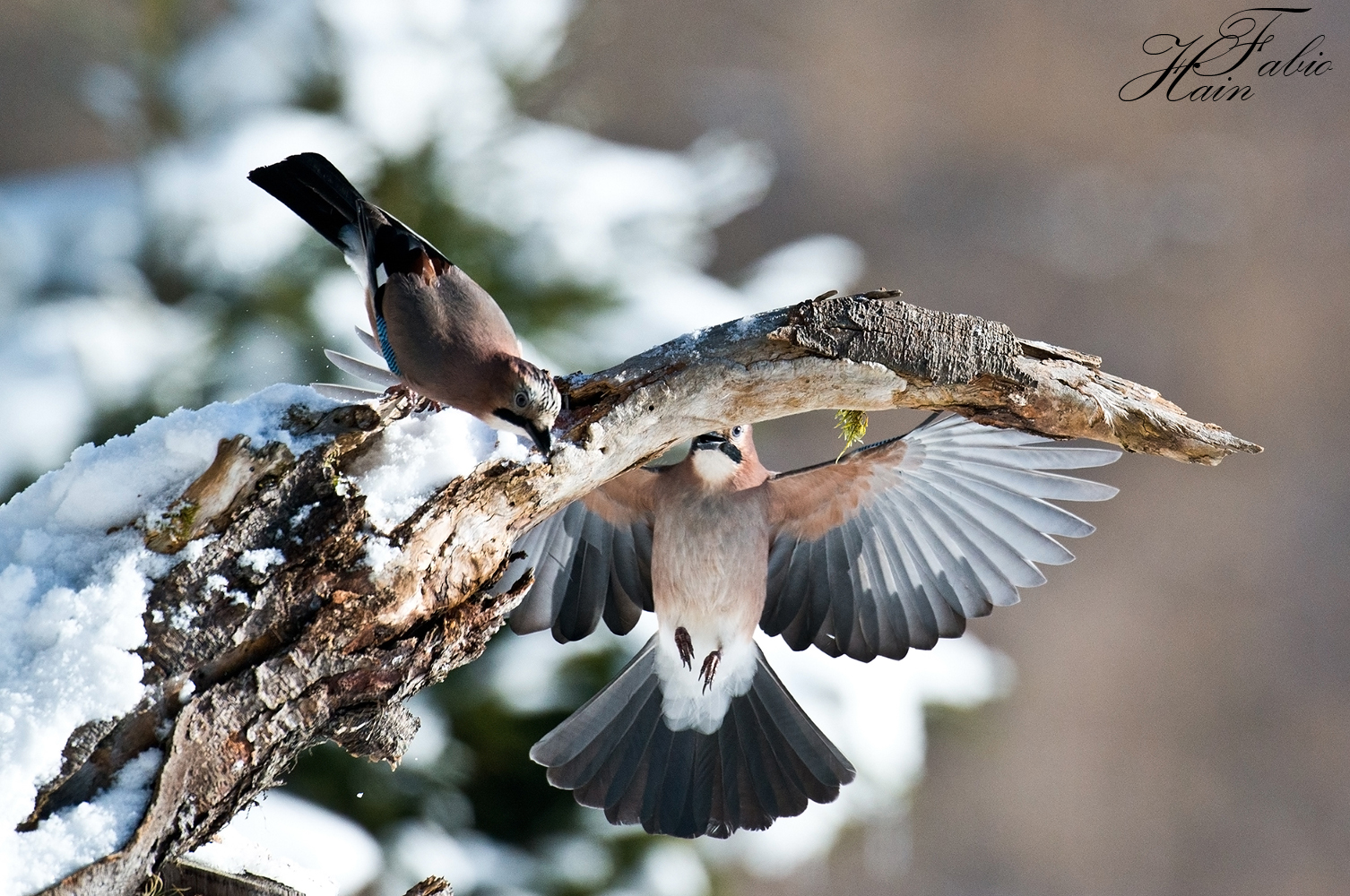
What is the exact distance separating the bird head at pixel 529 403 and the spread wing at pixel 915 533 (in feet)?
3.08

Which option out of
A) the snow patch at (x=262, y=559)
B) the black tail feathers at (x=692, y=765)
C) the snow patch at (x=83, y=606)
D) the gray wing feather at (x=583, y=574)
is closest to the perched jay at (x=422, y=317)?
the snow patch at (x=83, y=606)

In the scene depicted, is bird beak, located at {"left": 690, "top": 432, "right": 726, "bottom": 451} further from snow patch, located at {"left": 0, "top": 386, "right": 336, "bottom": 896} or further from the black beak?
snow patch, located at {"left": 0, "top": 386, "right": 336, "bottom": 896}

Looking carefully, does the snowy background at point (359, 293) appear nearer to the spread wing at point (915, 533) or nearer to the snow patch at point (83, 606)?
the spread wing at point (915, 533)

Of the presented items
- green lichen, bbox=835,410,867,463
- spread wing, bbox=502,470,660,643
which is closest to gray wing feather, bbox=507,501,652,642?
spread wing, bbox=502,470,660,643

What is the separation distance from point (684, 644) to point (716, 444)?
51 centimetres

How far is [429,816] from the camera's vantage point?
291 centimetres

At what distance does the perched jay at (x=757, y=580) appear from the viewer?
2.40 meters

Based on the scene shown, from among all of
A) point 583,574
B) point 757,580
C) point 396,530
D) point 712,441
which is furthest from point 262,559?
point 757,580

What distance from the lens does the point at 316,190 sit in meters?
2.02

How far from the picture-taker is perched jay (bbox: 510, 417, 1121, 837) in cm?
240

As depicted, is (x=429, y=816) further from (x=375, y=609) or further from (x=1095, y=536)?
(x=1095, y=536)

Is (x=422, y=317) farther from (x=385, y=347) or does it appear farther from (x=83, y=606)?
(x=83, y=606)

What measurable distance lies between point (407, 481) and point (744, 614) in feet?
3.89

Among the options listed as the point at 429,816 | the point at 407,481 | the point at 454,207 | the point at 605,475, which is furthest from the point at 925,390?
the point at 429,816
